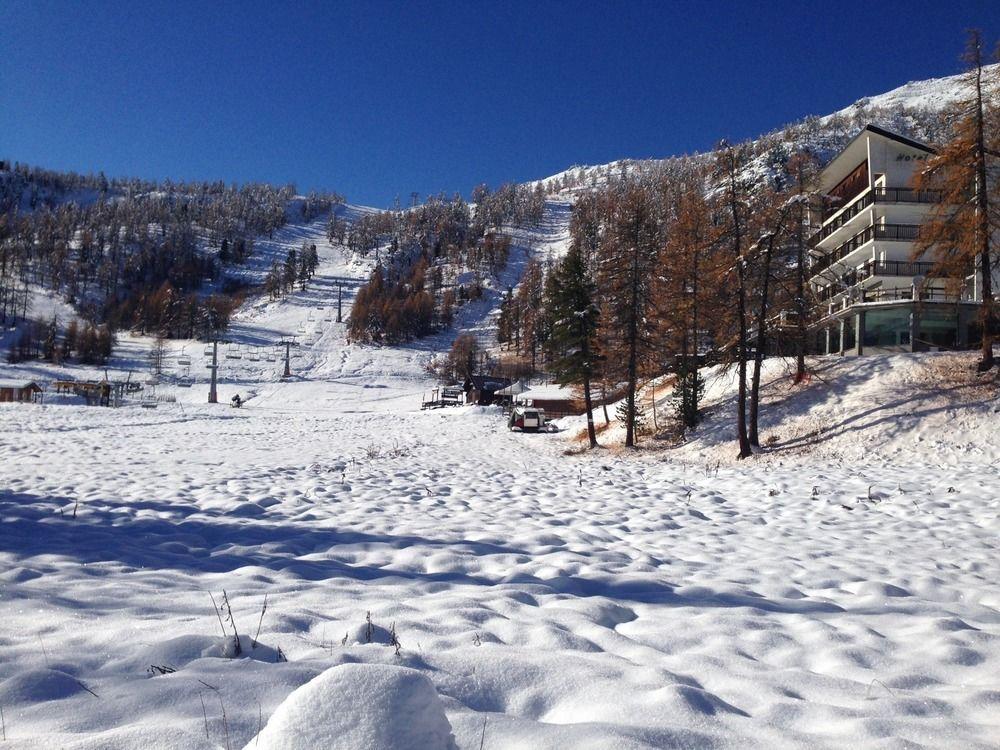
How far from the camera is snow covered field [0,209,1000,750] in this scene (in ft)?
7.76

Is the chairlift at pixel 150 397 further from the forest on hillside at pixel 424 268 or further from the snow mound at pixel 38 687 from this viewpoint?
the snow mound at pixel 38 687

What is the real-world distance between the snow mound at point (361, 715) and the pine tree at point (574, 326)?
23.3 m

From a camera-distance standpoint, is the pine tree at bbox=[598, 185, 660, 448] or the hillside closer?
the hillside

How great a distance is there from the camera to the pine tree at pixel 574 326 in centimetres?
2583

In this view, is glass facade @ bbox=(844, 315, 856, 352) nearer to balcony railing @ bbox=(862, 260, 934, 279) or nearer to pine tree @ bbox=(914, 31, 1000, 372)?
balcony railing @ bbox=(862, 260, 934, 279)

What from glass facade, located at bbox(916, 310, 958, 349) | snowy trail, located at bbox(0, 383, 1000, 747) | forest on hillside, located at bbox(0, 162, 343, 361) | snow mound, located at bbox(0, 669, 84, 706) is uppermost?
forest on hillside, located at bbox(0, 162, 343, 361)

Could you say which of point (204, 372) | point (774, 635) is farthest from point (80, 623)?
point (204, 372)

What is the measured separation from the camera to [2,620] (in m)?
3.44

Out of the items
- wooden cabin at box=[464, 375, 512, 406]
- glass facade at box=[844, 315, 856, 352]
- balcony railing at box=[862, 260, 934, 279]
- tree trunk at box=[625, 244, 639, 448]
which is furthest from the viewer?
wooden cabin at box=[464, 375, 512, 406]

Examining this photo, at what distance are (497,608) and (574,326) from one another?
22302 mm

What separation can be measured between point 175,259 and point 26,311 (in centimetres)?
4964

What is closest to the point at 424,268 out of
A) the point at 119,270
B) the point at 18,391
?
the point at 119,270

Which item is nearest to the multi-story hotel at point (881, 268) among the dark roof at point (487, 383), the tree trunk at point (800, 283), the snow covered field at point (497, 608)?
the tree trunk at point (800, 283)

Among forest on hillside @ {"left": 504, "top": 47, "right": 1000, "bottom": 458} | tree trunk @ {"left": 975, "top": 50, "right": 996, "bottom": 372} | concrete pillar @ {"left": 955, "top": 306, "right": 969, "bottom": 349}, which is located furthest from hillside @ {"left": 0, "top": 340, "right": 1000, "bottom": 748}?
concrete pillar @ {"left": 955, "top": 306, "right": 969, "bottom": 349}
